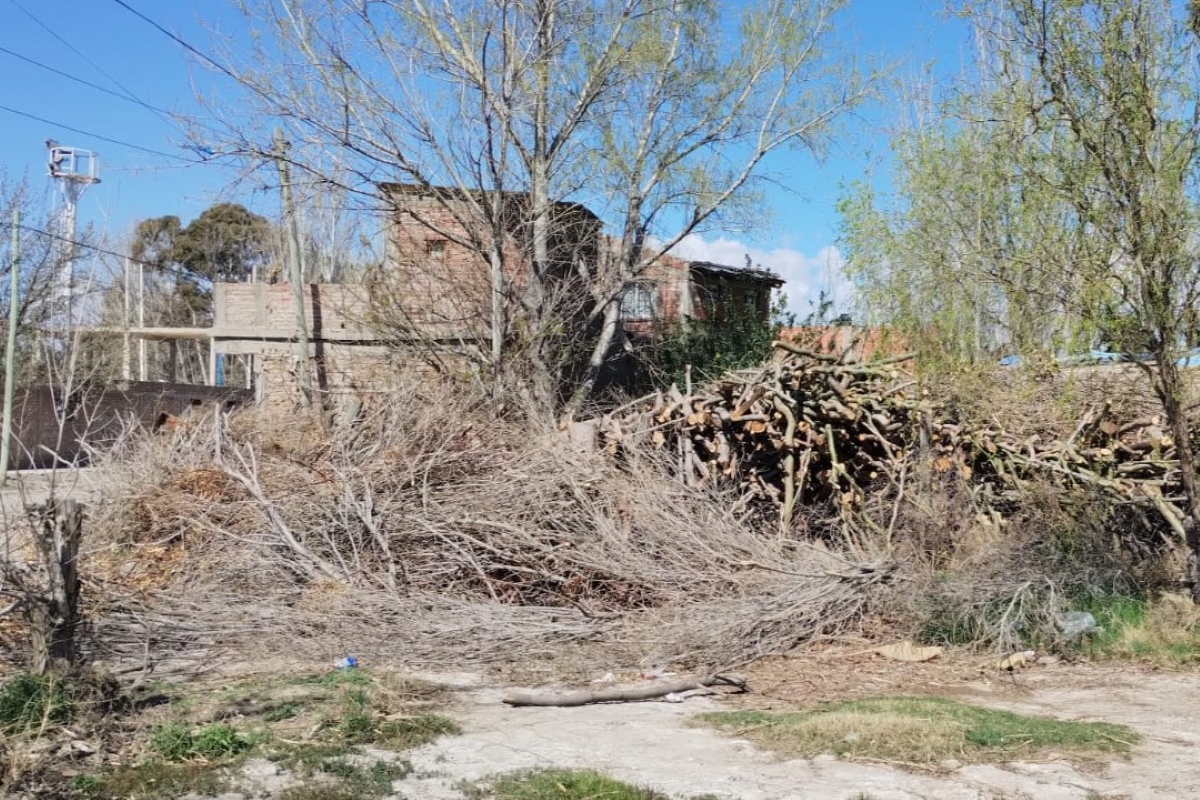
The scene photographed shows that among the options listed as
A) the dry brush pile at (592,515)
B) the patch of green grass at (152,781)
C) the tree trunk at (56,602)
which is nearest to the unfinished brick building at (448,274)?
the dry brush pile at (592,515)

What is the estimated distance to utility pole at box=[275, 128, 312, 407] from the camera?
48.2ft

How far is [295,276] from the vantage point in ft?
69.8

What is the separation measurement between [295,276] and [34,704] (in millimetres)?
16798

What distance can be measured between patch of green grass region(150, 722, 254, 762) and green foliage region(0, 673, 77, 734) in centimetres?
47

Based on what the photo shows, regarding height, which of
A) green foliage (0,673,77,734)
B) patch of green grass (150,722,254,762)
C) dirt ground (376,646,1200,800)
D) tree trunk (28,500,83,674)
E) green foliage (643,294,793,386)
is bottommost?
dirt ground (376,646,1200,800)

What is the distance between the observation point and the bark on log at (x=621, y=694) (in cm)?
639

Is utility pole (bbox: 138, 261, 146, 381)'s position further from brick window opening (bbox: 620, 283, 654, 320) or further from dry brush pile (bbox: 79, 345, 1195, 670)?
dry brush pile (bbox: 79, 345, 1195, 670)

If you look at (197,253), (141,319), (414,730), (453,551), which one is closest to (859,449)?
(453,551)

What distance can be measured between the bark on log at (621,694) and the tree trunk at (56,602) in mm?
2496

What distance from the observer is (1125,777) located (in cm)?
499

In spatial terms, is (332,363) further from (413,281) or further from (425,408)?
(425,408)

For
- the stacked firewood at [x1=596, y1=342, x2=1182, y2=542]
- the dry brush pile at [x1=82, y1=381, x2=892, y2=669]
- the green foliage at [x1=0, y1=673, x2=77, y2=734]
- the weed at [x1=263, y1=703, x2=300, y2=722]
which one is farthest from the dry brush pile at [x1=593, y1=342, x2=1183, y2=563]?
the green foliage at [x1=0, y1=673, x2=77, y2=734]

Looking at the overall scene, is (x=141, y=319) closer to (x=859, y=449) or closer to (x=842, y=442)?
(x=842, y=442)

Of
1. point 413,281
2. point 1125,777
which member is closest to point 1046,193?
point 1125,777
